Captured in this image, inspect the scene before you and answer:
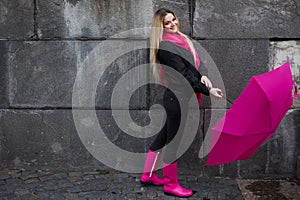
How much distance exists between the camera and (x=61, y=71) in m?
4.15

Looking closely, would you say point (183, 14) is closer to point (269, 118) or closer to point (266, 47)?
point (266, 47)

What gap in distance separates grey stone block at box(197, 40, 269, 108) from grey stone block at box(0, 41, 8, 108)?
207cm

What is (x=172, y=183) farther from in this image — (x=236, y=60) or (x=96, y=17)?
(x=96, y=17)

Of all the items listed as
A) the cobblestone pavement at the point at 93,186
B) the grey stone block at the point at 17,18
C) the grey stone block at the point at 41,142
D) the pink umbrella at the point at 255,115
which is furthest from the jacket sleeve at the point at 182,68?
the grey stone block at the point at 17,18

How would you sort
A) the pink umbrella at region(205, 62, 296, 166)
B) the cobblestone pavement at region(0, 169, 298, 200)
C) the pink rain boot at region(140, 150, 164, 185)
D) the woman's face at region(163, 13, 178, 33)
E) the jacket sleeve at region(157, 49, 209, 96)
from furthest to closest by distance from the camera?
the pink rain boot at region(140, 150, 164, 185)
the cobblestone pavement at region(0, 169, 298, 200)
the woman's face at region(163, 13, 178, 33)
the jacket sleeve at region(157, 49, 209, 96)
the pink umbrella at region(205, 62, 296, 166)

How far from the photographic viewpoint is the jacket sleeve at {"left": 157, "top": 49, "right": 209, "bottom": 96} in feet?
10.7

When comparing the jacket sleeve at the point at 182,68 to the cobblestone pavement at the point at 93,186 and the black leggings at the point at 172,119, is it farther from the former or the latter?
the cobblestone pavement at the point at 93,186

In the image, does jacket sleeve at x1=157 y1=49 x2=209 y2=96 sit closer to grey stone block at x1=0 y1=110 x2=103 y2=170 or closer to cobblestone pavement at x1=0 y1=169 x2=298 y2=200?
cobblestone pavement at x1=0 y1=169 x2=298 y2=200

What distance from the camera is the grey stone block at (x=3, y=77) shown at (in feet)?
13.5

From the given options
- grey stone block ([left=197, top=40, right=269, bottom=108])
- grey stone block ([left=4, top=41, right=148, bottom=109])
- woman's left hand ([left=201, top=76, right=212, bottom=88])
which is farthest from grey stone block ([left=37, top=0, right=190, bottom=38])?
woman's left hand ([left=201, top=76, right=212, bottom=88])

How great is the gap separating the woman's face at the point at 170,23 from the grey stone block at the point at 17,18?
59.8 inches

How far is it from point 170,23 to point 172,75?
47cm

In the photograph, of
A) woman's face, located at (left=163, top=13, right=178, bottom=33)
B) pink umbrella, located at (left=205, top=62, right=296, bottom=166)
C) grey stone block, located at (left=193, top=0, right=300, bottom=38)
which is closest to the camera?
pink umbrella, located at (left=205, top=62, right=296, bottom=166)

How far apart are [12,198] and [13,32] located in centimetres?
172
